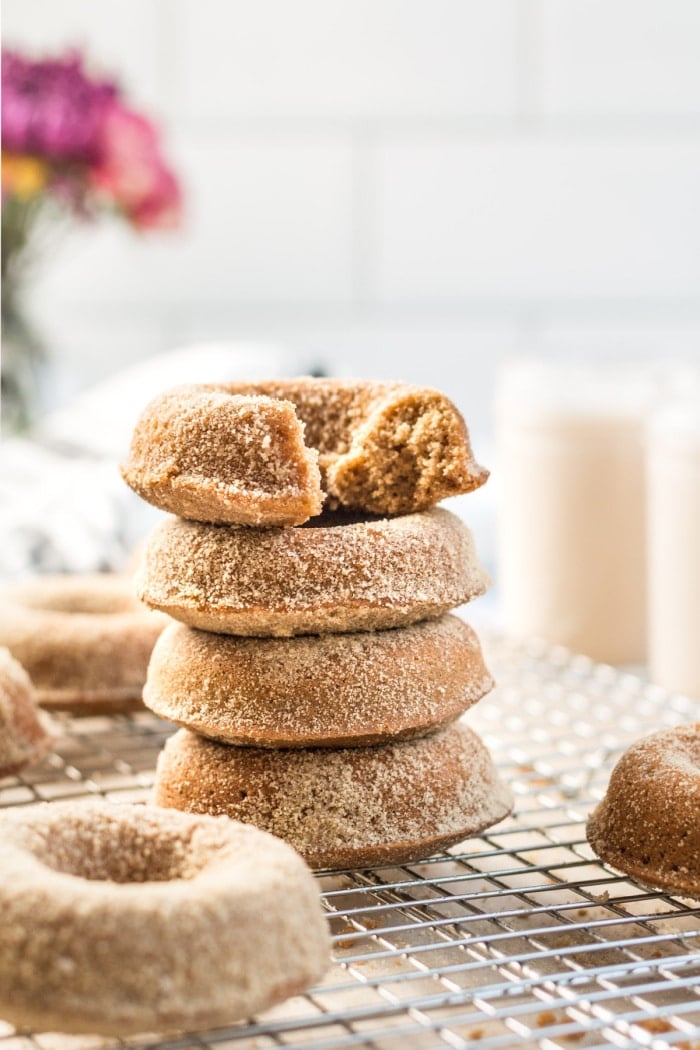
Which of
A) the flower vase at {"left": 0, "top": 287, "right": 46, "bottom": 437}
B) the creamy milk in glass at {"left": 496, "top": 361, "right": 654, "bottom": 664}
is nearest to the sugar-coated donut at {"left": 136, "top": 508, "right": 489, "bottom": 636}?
the creamy milk in glass at {"left": 496, "top": 361, "right": 654, "bottom": 664}

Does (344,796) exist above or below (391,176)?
below

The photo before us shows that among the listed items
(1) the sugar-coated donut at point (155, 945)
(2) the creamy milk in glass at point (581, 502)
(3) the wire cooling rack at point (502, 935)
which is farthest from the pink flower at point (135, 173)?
(1) the sugar-coated donut at point (155, 945)

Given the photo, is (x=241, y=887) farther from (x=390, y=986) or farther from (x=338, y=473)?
(x=338, y=473)

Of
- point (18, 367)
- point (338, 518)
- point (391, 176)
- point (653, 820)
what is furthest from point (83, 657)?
point (391, 176)

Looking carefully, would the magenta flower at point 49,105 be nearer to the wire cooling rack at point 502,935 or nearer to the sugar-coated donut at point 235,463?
the wire cooling rack at point 502,935

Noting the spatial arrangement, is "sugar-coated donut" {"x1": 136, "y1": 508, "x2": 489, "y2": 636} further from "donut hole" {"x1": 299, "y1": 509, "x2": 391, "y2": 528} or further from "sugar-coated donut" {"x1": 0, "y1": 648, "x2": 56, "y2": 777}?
"sugar-coated donut" {"x1": 0, "y1": 648, "x2": 56, "y2": 777}

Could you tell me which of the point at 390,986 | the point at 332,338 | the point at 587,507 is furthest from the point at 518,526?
the point at 332,338

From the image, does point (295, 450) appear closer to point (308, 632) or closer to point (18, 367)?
point (308, 632)
